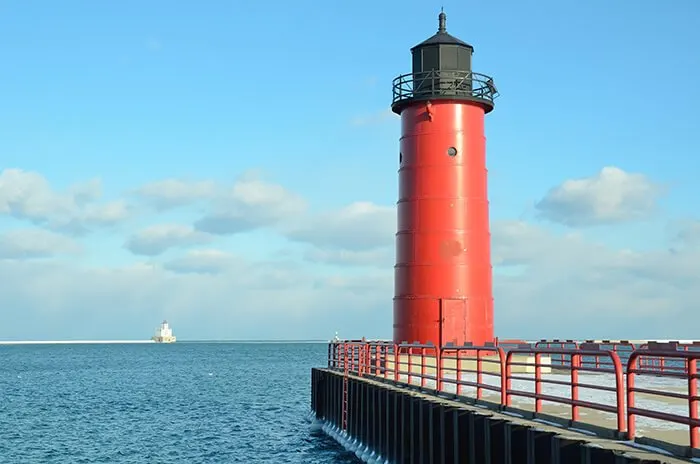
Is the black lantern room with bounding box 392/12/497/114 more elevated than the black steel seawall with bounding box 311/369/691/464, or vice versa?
the black lantern room with bounding box 392/12/497/114

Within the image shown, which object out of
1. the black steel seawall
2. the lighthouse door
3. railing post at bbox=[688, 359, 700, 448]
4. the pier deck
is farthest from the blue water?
railing post at bbox=[688, 359, 700, 448]

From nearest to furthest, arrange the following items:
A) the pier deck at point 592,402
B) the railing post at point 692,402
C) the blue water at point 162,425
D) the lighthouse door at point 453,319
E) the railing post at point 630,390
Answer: the railing post at point 692,402
the pier deck at point 592,402
the railing post at point 630,390
the lighthouse door at point 453,319
the blue water at point 162,425

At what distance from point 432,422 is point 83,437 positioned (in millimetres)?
22213

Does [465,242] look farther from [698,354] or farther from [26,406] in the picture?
[26,406]

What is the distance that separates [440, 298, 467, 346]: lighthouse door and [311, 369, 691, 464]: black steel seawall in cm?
362

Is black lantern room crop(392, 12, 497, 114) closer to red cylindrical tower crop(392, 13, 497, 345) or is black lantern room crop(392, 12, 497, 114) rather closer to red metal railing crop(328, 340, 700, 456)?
red cylindrical tower crop(392, 13, 497, 345)

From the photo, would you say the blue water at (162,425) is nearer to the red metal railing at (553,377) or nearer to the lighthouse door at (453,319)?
the red metal railing at (553,377)

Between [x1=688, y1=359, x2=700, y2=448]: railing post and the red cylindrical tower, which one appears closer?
[x1=688, y1=359, x2=700, y2=448]: railing post

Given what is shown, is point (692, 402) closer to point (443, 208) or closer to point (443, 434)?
point (443, 434)

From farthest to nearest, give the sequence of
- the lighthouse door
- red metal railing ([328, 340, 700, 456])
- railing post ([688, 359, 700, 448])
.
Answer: the lighthouse door
red metal railing ([328, 340, 700, 456])
railing post ([688, 359, 700, 448])

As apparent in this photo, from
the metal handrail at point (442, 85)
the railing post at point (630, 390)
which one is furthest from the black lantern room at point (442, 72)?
the railing post at point (630, 390)

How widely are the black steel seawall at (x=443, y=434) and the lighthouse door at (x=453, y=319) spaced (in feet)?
11.9

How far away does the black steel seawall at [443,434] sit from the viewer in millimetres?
11070

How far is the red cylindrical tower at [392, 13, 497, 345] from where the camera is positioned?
28375 millimetres
